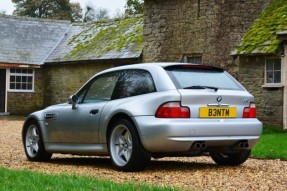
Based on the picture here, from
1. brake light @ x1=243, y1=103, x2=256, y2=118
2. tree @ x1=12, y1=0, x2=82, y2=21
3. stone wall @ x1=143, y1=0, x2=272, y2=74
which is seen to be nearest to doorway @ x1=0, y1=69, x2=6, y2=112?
stone wall @ x1=143, y1=0, x2=272, y2=74

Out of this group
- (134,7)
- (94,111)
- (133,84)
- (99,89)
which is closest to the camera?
(133,84)

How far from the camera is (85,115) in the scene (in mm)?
9008

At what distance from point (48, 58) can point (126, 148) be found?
79.9 ft

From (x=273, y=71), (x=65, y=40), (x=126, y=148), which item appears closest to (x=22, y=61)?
(x=65, y=40)

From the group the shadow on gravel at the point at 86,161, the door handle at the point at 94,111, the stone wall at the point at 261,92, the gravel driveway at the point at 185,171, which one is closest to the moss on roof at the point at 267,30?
the stone wall at the point at 261,92

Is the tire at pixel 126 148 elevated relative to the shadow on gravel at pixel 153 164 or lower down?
elevated

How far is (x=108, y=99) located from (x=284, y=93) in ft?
36.4

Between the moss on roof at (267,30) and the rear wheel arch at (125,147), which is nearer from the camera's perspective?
the rear wheel arch at (125,147)

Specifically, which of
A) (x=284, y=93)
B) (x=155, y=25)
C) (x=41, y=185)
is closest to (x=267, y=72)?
(x=284, y=93)

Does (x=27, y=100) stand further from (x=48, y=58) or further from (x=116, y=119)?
(x=116, y=119)

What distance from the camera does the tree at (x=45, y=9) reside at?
212 feet

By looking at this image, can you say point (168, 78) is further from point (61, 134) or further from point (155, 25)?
point (155, 25)

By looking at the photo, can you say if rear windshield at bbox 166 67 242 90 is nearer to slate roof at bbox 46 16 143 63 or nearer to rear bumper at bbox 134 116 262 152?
rear bumper at bbox 134 116 262 152

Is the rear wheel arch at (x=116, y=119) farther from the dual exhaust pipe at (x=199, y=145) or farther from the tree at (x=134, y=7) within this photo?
the tree at (x=134, y=7)
